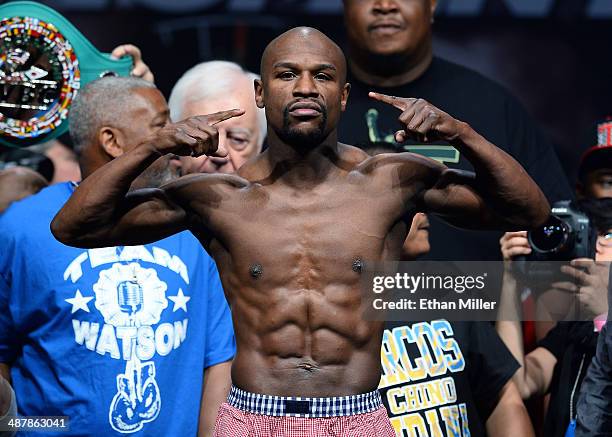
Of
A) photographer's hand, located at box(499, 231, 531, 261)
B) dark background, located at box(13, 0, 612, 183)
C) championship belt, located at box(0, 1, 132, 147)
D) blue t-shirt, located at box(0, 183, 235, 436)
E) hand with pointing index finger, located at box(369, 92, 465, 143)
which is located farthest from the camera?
dark background, located at box(13, 0, 612, 183)

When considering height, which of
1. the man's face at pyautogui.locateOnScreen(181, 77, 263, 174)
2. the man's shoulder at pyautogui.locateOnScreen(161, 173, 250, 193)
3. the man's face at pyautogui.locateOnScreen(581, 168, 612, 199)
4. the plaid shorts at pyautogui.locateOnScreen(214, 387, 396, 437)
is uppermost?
the man's face at pyautogui.locateOnScreen(181, 77, 263, 174)

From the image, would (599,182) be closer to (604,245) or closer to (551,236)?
(604,245)

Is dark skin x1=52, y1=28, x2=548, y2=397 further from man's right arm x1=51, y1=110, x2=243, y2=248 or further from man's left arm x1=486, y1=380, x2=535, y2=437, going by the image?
man's left arm x1=486, y1=380, x2=535, y2=437

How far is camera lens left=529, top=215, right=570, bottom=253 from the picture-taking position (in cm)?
309

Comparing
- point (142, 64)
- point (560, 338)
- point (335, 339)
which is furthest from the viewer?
point (142, 64)

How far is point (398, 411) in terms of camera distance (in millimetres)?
3045

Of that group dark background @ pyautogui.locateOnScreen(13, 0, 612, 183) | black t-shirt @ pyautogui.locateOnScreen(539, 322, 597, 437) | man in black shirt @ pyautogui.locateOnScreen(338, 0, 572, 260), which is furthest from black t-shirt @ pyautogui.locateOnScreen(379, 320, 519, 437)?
dark background @ pyautogui.locateOnScreen(13, 0, 612, 183)

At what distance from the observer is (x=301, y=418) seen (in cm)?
233

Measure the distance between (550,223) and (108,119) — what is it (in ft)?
4.14

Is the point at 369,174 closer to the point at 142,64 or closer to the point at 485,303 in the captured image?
the point at 485,303

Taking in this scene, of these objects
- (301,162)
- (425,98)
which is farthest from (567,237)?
Answer: (301,162)

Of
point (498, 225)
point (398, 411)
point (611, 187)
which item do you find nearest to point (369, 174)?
point (498, 225)

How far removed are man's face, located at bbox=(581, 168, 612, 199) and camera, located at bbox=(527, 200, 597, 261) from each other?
454mm

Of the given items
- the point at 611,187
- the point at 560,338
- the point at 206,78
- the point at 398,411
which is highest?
the point at 206,78
